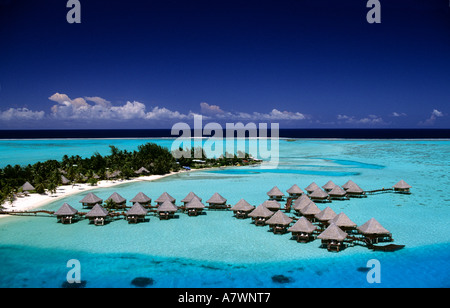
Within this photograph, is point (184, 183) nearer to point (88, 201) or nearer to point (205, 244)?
point (88, 201)

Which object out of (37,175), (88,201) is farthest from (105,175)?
(88,201)

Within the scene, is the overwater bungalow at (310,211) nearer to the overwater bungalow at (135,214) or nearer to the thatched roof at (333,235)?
the thatched roof at (333,235)

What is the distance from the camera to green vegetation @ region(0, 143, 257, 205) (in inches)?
979

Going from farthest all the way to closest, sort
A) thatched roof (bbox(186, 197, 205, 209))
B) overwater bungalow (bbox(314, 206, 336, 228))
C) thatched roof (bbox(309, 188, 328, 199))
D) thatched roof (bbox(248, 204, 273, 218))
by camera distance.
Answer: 1. thatched roof (bbox(309, 188, 328, 199))
2. thatched roof (bbox(186, 197, 205, 209))
3. thatched roof (bbox(248, 204, 273, 218))
4. overwater bungalow (bbox(314, 206, 336, 228))

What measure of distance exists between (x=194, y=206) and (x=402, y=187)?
17.0m

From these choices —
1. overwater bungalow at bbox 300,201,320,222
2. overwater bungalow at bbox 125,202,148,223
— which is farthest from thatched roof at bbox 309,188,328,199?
overwater bungalow at bbox 125,202,148,223

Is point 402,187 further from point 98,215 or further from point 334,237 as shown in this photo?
point 98,215

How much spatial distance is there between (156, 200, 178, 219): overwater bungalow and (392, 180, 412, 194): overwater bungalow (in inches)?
708

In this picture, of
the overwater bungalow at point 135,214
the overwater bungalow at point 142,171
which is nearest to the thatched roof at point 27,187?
the overwater bungalow at point 135,214

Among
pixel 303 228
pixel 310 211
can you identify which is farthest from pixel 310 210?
pixel 303 228

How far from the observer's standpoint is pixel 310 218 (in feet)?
58.4

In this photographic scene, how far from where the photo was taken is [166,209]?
61.1 ft

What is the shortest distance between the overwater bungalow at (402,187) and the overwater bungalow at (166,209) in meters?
18.0

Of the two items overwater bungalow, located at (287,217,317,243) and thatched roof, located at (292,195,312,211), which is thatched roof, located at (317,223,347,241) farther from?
thatched roof, located at (292,195,312,211)
